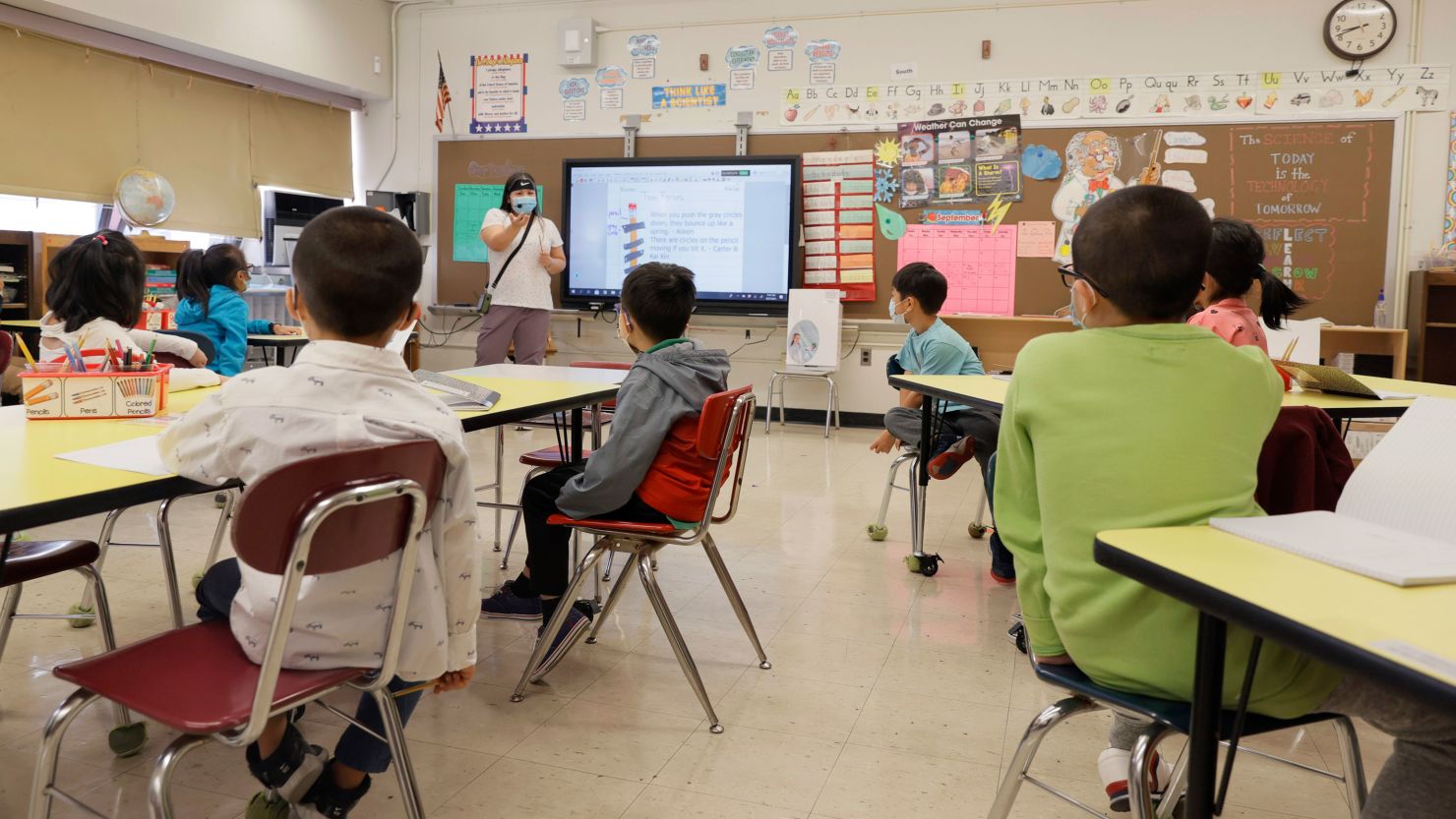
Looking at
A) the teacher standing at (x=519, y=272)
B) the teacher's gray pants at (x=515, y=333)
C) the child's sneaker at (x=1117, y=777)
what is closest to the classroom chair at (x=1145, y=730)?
the child's sneaker at (x=1117, y=777)

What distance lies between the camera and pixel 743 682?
7.40 ft

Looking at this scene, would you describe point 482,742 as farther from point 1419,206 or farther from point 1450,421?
point 1419,206

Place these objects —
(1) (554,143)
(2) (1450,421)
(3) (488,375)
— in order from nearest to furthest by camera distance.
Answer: (2) (1450,421), (3) (488,375), (1) (554,143)

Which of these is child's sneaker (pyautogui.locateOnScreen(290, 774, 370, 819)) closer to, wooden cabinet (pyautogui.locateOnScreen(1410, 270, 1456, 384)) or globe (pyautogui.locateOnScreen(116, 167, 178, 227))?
globe (pyautogui.locateOnScreen(116, 167, 178, 227))

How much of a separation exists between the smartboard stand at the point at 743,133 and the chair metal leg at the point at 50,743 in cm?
545

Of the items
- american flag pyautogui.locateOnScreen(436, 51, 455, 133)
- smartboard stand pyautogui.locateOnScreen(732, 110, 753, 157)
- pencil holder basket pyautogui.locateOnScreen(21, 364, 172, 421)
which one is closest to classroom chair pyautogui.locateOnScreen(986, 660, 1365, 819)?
pencil holder basket pyautogui.locateOnScreen(21, 364, 172, 421)

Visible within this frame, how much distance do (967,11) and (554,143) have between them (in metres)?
2.75

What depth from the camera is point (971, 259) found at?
591cm

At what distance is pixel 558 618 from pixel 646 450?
420 mm

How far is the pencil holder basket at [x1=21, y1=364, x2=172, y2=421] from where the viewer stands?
168cm

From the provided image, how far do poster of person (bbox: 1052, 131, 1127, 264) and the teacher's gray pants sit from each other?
303 cm

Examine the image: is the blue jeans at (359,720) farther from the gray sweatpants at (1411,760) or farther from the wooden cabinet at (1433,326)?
the wooden cabinet at (1433,326)

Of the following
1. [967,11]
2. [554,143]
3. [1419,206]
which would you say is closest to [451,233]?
[554,143]

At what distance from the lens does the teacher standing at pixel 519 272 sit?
17.3 feet
